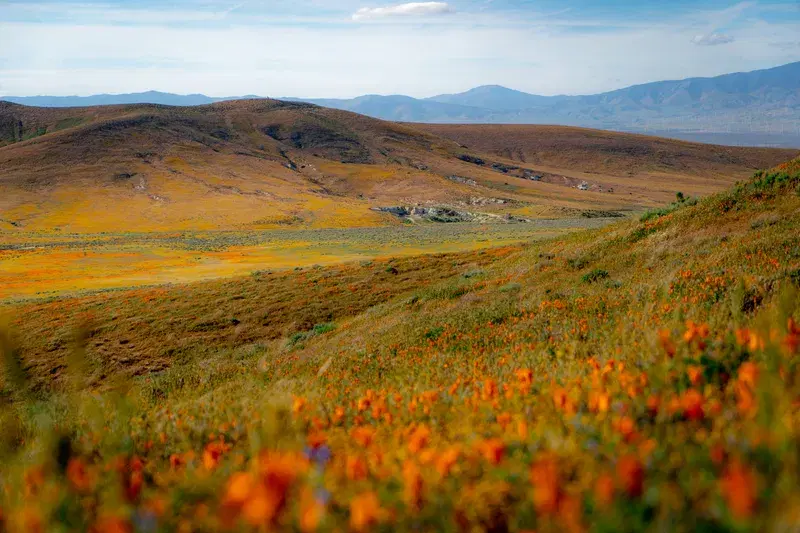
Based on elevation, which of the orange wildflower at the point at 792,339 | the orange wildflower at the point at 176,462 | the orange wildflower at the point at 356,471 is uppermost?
the orange wildflower at the point at 792,339

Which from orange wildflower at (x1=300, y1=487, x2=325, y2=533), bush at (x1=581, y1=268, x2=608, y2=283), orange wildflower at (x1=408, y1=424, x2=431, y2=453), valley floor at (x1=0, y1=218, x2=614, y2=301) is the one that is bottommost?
valley floor at (x1=0, y1=218, x2=614, y2=301)

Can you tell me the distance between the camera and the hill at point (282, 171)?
95.7m

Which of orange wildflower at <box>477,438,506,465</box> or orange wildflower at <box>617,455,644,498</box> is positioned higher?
orange wildflower at <box>617,455,644,498</box>

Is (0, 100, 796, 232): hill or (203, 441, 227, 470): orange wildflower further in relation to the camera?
(0, 100, 796, 232): hill

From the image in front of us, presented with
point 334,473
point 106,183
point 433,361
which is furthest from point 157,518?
point 106,183

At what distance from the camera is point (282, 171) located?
13488 cm

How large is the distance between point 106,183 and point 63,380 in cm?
10514

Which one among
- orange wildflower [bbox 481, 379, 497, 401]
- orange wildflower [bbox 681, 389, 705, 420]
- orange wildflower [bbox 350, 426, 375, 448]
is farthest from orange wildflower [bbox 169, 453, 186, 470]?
orange wildflower [bbox 681, 389, 705, 420]

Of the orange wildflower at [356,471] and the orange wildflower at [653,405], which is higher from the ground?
the orange wildflower at [653,405]

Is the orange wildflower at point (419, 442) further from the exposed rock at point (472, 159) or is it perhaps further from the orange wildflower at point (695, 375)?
the exposed rock at point (472, 159)

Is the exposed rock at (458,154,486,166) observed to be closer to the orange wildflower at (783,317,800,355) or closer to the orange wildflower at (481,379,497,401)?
the orange wildflower at (481,379,497,401)

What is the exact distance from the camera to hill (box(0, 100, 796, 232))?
95.7 m

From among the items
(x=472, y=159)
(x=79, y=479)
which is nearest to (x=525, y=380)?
(x=79, y=479)

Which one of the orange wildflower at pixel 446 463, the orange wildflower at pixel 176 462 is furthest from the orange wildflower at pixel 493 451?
the orange wildflower at pixel 176 462
